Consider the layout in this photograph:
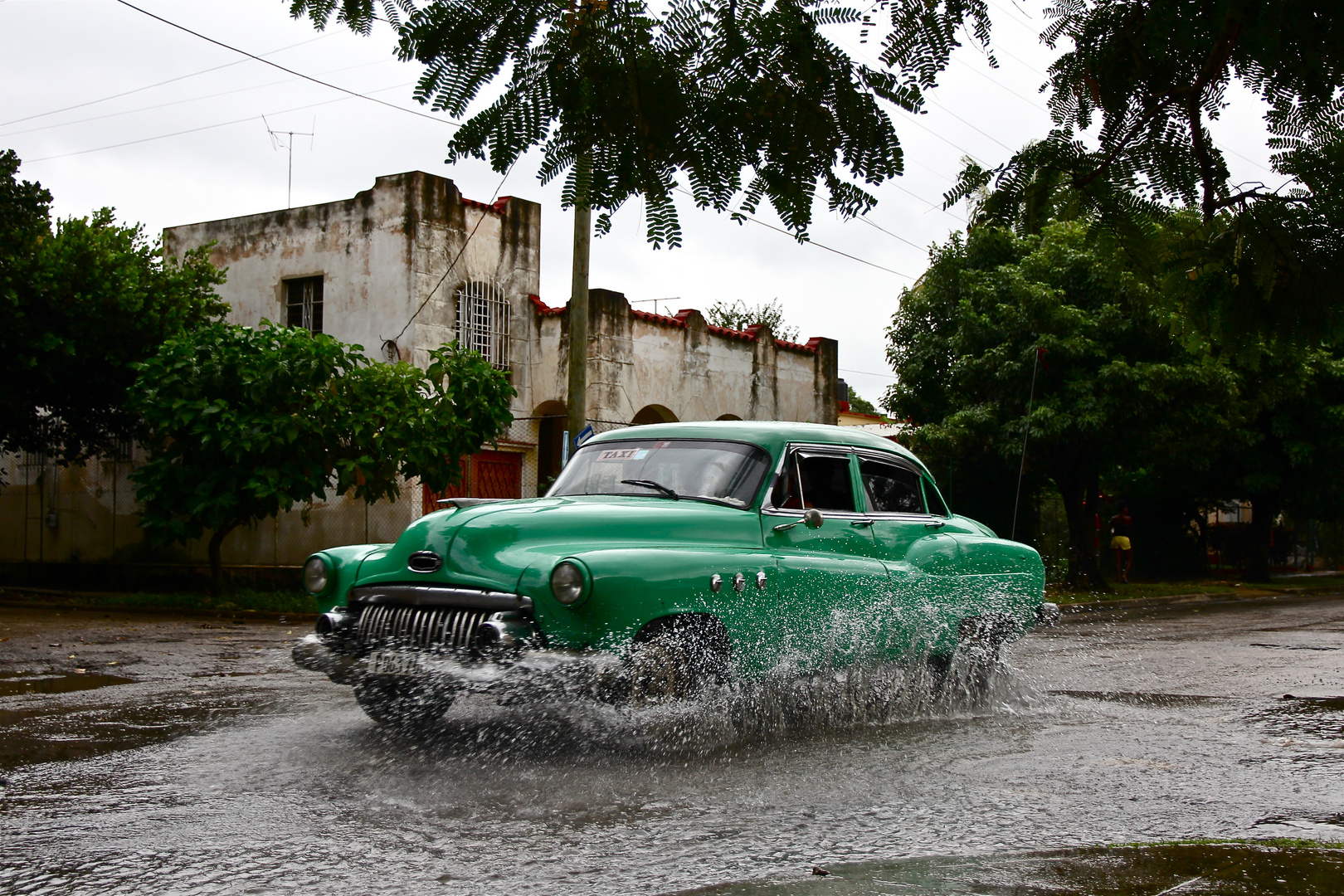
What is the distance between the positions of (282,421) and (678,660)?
36.0ft

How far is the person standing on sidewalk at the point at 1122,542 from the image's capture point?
87.2ft

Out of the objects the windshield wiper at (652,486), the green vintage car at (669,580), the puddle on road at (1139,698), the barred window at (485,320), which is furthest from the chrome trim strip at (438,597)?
the barred window at (485,320)

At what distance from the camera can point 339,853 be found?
13.4 ft

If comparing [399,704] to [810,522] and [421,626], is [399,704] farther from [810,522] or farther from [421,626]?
[810,522]

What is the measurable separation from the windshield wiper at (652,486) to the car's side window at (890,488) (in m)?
1.44

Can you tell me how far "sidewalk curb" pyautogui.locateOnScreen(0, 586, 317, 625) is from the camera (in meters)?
15.7

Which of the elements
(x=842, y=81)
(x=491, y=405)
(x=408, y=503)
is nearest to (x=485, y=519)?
(x=842, y=81)

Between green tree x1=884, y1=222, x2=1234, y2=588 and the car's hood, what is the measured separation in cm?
1296

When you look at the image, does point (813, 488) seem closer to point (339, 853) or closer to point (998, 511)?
point (339, 853)

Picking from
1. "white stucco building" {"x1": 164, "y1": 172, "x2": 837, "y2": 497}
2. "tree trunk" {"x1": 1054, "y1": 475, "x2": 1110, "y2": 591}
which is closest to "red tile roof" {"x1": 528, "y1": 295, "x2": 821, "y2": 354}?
"white stucco building" {"x1": 164, "y1": 172, "x2": 837, "y2": 497}

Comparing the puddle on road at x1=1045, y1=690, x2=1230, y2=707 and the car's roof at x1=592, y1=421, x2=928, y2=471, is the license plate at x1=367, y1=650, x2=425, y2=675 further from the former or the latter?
the puddle on road at x1=1045, y1=690, x2=1230, y2=707

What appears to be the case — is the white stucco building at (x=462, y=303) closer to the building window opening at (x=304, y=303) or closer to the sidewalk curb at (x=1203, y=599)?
the building window opening at (x=304, y=303)

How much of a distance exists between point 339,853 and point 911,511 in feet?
15.8

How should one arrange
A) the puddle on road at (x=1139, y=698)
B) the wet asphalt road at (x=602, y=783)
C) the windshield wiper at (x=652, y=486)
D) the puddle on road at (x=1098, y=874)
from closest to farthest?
the puddle on road at (x=1098, y=874) → the wet asphalt road at (x=602, y=783) → the windshield wiper at (x=652, y=486) → the puddle on road at (x=1139, y=698)
